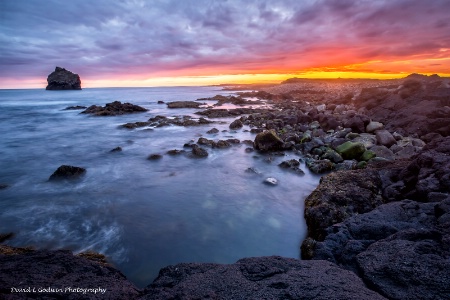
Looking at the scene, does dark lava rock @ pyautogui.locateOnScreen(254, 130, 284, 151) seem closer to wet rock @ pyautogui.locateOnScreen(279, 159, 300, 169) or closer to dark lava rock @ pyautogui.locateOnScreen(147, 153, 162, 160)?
wet rock @ pyautogui.locateOnScreen(279, 159, 300, 169)

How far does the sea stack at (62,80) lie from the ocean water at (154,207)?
122m

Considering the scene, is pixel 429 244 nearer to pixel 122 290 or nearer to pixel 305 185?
pixel 122 290

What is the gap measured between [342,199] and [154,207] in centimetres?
609

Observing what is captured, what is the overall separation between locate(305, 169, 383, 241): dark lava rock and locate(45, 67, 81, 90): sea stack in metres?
137

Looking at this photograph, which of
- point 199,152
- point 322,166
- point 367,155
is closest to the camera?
point 367,155

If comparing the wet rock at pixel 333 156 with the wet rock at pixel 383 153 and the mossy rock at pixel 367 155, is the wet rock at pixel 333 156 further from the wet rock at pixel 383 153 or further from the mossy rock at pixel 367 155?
the wet rock at pixel 383 153

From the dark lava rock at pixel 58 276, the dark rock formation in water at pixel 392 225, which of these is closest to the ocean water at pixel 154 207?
the dark rock formation in water at pixel 392 225

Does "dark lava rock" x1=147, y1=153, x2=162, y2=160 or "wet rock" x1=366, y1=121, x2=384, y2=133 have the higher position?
"wet rock" x1=366, y1=121, x2=384, y2=133

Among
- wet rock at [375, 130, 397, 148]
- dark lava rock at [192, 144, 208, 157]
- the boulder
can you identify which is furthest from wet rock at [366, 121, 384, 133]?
dark lava rock at [192, 144, 208, 157]

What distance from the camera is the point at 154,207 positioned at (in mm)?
8688

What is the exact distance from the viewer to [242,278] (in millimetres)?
3238

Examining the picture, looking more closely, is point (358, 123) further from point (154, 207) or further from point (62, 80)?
point (62, 80)

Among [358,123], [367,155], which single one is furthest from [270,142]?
[358,123]

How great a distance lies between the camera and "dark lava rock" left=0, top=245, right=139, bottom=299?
113 inches
